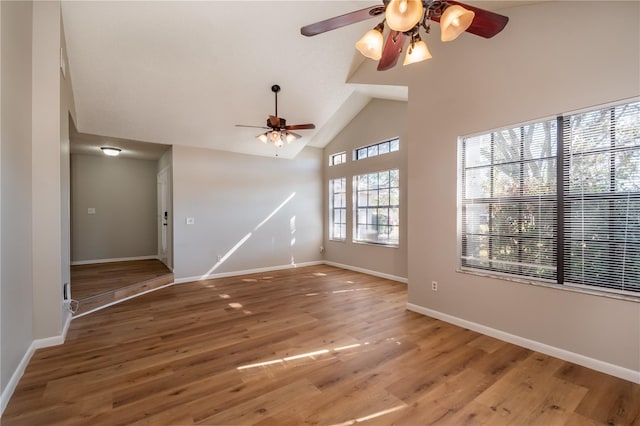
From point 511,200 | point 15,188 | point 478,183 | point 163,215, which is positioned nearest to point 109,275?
point 163,215

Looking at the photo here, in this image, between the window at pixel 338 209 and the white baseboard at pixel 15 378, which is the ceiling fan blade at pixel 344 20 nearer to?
the white baseboard at pixel 15 378

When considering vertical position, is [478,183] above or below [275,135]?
below

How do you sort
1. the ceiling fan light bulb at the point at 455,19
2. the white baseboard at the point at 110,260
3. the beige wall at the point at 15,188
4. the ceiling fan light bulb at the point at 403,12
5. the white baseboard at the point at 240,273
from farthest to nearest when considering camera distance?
the white baseboard at the point at 110,260
the white baseboard at the point at 240,273
the beige wall at the point at 15,188
the ceiling fan light bulb at the point at 455,19
the ceiling fan light bulb at the point at 403,12

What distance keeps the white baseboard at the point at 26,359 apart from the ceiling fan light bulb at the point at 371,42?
3450 millimetres

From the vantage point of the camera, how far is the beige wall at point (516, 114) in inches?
90.0

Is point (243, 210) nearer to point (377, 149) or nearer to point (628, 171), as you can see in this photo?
point (377, 149)

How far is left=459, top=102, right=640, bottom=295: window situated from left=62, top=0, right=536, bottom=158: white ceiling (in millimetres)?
1510

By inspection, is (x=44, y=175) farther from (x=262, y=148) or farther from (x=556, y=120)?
(x=556, y=120)

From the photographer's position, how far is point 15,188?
87.1 inches

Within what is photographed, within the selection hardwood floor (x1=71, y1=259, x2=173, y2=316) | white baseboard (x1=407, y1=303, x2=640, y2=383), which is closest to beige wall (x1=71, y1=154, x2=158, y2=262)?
hardwood floor (x1=71, y1=259, x2=173, y2=316)

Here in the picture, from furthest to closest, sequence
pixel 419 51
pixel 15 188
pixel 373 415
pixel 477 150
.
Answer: pixel 477 150 < pixel 15 188 < pixel 419 51 < pixel 373 415

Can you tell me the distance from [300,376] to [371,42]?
2.61 metres

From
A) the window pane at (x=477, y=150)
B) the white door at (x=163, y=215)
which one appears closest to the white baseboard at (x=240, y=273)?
the white door at (x=163, y=215)

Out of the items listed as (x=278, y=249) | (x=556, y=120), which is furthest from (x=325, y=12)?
(x=278, y=249)
